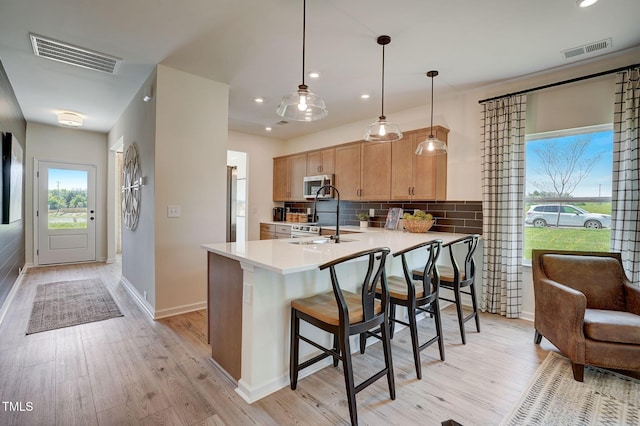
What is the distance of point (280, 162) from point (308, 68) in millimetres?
3118

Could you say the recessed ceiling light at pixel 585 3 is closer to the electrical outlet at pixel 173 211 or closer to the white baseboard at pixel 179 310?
the electrical outlet at pixel 173 211

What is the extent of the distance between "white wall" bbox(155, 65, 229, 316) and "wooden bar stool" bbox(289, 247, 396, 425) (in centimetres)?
192

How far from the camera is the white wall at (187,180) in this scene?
3.19 metres

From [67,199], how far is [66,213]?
276 millimetres

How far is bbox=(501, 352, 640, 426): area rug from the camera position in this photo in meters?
1.77

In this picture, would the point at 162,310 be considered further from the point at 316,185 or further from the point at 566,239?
the point at 566,239

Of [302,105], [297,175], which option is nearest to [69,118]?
[297,175]

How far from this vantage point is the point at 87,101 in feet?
13.9

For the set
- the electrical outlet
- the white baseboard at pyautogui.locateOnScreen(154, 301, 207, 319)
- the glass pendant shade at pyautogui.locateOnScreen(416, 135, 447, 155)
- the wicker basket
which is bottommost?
the white baseboard at pyautogui.locateOnScreen(154, 301, 207, 319)

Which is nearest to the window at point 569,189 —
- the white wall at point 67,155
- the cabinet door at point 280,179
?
the cabinet door at point 280,179

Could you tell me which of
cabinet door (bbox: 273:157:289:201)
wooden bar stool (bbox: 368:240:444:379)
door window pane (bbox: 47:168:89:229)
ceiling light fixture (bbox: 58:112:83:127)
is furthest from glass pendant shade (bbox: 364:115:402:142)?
door window pane (bbox: 47:168:89:229)

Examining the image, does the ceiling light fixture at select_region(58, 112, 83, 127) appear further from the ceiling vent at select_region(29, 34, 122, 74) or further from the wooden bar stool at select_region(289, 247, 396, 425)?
the wooden bar stool at select_region(289, 247, 396, 425)

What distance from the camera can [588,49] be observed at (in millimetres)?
2703

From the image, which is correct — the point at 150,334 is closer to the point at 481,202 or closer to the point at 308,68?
the point at 308,68
